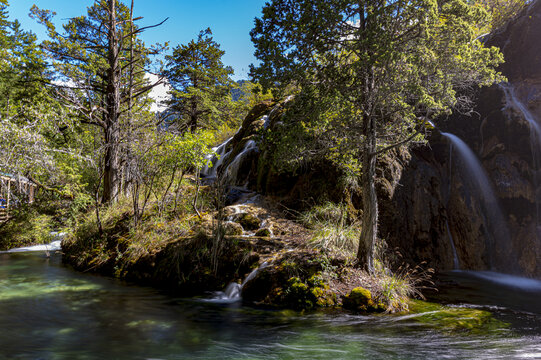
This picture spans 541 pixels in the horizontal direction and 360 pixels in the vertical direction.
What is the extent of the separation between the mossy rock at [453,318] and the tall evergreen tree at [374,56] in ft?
3.69

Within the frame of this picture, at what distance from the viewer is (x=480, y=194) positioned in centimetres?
994

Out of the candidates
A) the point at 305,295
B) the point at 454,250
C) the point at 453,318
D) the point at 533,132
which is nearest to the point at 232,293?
the point at 305,295

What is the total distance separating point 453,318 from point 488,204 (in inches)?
247

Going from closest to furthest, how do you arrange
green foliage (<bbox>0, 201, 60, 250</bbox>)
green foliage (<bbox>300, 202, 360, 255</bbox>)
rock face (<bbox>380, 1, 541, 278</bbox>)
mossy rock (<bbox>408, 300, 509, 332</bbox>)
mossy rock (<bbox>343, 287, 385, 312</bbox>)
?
1. mossy rock (<bbox>408, 300, 509, 332</bbox>)
2. mossy rock (<bbox>343, 287, 385, 312</bbox>)
3. green foliage (<bbox>300, 202, 360, 255</bbox>)
4. rock face (<bbox>380, 1, 541, 278</bbox>)
5. green foliage (<bbox>0, 201, 60, 250</bbox>)

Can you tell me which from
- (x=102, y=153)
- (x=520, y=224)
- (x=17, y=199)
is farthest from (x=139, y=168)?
(x=520, y=224)

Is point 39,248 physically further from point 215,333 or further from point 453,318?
point 453,318

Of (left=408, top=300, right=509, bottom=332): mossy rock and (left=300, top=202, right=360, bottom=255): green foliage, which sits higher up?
(left=300, top=202, right=360, bottom=255): green foliage

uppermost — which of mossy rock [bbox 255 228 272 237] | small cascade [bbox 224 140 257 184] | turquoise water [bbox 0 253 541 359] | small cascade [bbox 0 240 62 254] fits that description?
small cascade [bbox 224 140 257 184]

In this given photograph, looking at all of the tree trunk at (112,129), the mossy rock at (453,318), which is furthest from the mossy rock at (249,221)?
the tree trunk at (112,129)

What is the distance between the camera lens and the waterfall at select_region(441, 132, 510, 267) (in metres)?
9.38

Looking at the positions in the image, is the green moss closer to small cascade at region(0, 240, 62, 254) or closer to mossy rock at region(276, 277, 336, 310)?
mossy rock at region(276, 277, 336, 310)

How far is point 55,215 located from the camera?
40.6ft

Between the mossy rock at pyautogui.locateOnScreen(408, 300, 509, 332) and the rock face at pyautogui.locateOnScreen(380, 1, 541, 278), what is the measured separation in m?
2.53

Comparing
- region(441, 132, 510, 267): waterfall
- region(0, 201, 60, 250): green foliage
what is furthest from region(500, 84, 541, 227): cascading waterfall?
region(0, 201, 60, 250): green foliage
